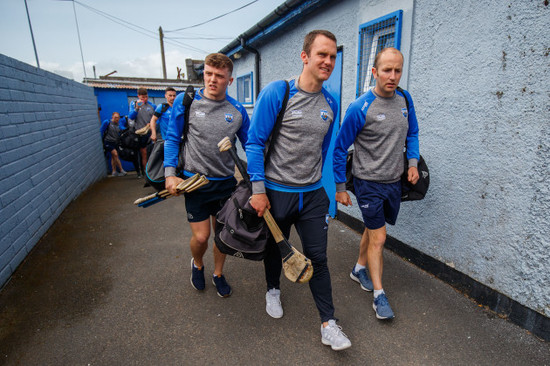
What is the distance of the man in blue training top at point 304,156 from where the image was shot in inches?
78.4

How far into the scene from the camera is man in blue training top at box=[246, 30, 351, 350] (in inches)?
78.4

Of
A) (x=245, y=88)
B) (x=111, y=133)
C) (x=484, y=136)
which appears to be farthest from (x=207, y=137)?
(x=111, y=133)

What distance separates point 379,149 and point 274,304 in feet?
5.06

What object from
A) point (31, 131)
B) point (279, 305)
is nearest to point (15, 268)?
point (31, 131)

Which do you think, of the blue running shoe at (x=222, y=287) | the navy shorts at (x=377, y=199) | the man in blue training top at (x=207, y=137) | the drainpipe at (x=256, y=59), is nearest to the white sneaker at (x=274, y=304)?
the blue running shoe at (x=222, y=287)

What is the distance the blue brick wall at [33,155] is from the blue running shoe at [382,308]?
3.47 meters

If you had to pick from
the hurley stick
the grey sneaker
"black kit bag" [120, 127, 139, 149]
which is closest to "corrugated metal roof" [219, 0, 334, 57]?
"black kit bag" [120, 127, 139, 149]

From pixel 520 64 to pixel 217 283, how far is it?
298 centimetres

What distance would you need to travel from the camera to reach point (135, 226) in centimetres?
464

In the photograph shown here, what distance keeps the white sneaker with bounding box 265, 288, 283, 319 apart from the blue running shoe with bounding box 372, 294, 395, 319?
779 mm

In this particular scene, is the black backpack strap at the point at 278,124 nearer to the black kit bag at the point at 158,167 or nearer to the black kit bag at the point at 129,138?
the black kit bag at the point at 158,167

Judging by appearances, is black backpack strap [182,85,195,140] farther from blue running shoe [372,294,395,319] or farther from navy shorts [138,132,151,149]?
navy shorts [138,132,151,149]

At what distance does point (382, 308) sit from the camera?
2.49 meters

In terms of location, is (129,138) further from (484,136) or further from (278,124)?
(484,136)
